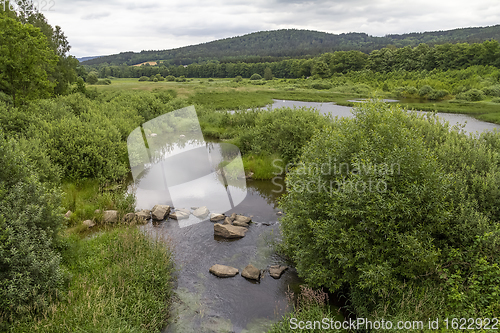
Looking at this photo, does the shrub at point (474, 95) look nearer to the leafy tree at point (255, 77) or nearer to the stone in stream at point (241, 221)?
the stone in stream at point (241, 221)

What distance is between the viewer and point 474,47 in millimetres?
52562

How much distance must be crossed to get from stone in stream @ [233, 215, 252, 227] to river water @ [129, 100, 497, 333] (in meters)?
0.28

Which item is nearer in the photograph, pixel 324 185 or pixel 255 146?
pixel 324 185

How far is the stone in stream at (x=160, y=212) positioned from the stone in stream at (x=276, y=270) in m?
5.79

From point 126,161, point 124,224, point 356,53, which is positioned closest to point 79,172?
point 126,161

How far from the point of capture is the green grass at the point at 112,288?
5.78m

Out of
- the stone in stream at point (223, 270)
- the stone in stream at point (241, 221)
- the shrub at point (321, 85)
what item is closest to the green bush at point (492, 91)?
the shrub at point (321, 85)

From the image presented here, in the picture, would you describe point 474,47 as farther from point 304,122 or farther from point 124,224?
point 124,224

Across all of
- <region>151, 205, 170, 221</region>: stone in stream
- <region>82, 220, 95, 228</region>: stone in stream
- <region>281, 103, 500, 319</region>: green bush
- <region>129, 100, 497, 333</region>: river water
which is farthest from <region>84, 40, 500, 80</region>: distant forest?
<region>82, 220, 95, 228</region>: stone in stream

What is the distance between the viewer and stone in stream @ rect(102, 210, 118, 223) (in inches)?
458

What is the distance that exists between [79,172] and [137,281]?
1013 centimetres

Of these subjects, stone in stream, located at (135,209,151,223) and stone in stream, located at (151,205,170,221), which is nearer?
stone in stream, located at (135,209,151,223)

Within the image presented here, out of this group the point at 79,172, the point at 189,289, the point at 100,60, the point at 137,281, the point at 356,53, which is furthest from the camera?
the point at 100,60

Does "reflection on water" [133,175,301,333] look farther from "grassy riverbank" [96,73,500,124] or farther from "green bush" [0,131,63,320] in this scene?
"grassy riverbank" [96,73,500,124]
